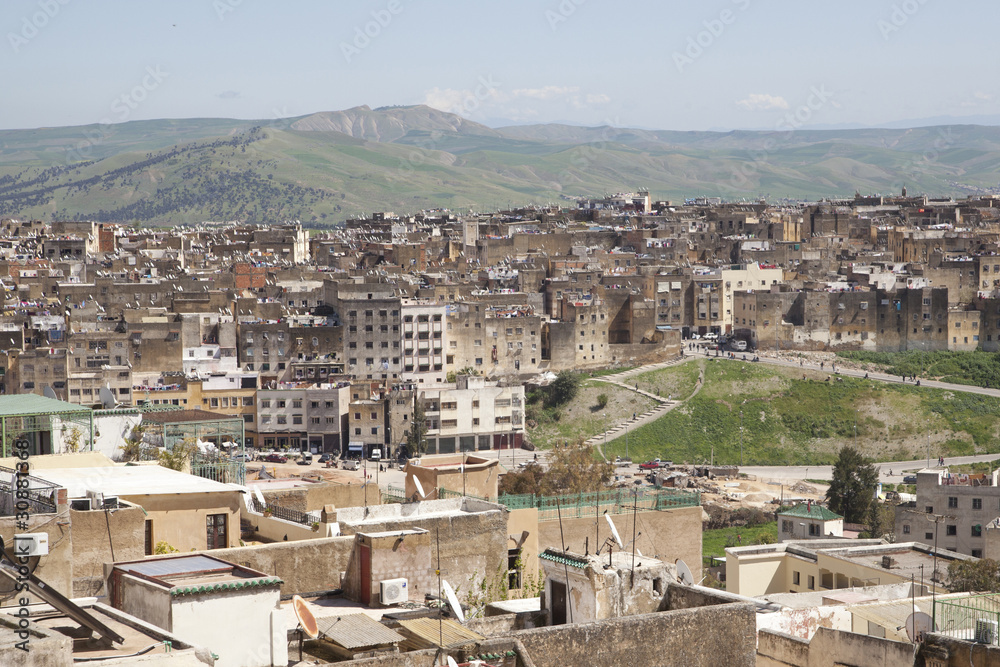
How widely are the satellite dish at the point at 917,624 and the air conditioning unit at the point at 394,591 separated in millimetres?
3840

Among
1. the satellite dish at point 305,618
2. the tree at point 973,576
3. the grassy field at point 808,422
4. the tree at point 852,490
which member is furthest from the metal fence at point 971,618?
the grassy field at point 808,422

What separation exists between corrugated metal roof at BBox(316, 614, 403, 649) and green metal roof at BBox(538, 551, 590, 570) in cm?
132

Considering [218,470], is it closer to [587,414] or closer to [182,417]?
[182,417]

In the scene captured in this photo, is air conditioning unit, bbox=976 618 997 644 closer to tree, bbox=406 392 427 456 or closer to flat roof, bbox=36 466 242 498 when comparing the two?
flat roof, bbox=36 466 242 498

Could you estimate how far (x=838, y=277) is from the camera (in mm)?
68812

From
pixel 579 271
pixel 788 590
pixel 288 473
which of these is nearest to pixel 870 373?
pixel 579 271

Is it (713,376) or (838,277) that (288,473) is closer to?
(713,376)

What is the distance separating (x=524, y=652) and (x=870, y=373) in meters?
53.6

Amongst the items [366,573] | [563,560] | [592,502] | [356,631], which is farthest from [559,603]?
[592,502]

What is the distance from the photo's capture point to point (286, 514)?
14156mm

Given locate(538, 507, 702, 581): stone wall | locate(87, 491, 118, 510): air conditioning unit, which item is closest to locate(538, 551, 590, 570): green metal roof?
locate(87, 491, 118, 510): air conditioning unit

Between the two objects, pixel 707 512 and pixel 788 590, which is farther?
pixel 707 512

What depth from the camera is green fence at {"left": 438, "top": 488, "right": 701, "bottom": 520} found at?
15797mm

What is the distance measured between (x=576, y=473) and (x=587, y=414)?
14.3 m
